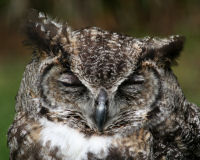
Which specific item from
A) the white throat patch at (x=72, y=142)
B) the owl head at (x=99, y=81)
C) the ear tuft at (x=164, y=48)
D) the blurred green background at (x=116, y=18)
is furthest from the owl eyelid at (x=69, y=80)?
the blurred green background at (x=116, y=18)

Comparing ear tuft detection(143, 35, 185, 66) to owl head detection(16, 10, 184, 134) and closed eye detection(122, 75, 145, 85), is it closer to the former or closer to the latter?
owl head detection(16, 10, 184, 134)

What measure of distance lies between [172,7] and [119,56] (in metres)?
6.27

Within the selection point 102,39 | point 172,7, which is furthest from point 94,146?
point 172,7

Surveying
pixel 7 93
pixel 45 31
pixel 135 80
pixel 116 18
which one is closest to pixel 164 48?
pixel 135 80

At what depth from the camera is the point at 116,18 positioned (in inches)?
332

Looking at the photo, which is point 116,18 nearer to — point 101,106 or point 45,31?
point 45,31

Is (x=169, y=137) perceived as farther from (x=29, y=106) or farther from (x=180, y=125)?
(x=29, y=106)

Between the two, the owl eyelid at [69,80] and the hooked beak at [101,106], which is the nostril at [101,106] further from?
the owl eyelid at [69,80]

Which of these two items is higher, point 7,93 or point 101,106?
point 7,93

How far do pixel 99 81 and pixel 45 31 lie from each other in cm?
46

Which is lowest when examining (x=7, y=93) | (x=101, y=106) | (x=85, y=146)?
(x=85, y=146)

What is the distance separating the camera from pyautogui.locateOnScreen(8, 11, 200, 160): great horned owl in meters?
2.40

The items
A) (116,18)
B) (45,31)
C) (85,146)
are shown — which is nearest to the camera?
(85,146)

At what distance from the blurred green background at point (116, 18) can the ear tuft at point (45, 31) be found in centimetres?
494
